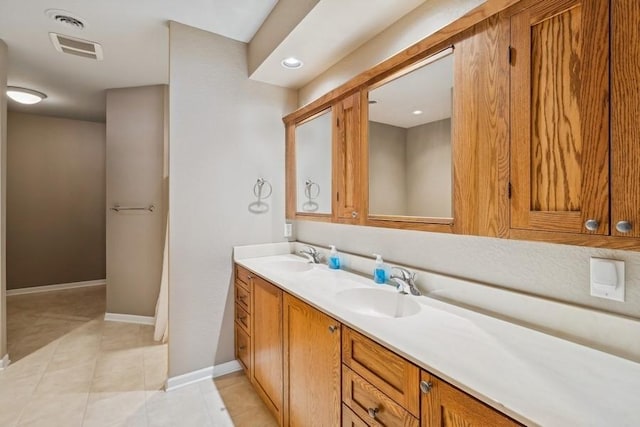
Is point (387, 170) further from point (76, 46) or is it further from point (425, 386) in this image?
point (76, 46)

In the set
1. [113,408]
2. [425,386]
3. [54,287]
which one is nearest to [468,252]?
[425,386]

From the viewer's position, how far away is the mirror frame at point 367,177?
3.73ft

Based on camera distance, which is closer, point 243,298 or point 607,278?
point 607,278

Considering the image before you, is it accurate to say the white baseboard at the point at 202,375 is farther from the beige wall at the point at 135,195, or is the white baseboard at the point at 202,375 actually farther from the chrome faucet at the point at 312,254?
the beige wall at the point at 135,195

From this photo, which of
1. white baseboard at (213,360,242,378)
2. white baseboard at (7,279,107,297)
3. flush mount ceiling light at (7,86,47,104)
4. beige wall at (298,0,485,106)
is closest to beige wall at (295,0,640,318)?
beige wall at (298,0,485,106)

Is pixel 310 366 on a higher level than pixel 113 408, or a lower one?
higher

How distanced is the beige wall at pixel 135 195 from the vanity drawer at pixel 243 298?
155 cm

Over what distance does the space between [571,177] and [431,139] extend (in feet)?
1.83

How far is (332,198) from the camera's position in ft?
6.14

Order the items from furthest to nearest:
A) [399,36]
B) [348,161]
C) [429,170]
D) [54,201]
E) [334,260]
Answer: [54,201] → [334,260] → [348,161] → [399,36] → [429,170]

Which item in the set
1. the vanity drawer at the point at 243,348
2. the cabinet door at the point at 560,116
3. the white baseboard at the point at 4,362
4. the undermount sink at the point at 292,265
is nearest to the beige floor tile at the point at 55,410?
the white baseboard at the point at 4,362

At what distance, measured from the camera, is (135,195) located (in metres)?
3.34

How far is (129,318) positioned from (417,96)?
364cm

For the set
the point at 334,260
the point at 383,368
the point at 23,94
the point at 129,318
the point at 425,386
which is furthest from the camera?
the point at 129,318
